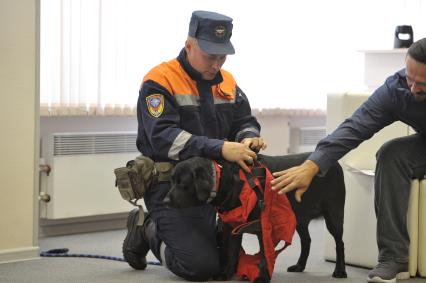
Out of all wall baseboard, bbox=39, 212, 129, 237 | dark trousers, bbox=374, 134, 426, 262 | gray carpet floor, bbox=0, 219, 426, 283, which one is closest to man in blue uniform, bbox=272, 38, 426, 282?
dark trousers, bbox=374, 134, 426, 262

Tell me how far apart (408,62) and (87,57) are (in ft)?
6.02

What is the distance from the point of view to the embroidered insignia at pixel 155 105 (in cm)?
271

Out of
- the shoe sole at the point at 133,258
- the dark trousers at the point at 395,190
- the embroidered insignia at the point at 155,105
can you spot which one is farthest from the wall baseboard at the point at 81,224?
the dark trousers at the point at 395,190

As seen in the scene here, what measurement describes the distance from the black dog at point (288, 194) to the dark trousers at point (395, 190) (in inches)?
6.0

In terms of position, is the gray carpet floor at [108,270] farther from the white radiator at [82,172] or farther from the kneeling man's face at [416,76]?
the kneeling man's face at [416,76]

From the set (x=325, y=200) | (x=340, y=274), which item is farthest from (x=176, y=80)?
(x=340, y=274)

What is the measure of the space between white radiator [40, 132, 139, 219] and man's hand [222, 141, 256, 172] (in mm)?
1452

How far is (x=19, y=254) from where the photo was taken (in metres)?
3.15

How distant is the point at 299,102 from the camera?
15.7ft

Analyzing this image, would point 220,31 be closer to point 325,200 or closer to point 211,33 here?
point 211,33

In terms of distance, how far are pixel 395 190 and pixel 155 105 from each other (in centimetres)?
96

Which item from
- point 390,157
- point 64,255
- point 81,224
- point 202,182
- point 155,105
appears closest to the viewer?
point 202,182

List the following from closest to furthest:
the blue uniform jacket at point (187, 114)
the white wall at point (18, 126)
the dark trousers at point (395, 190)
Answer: the blue uniform jacket at point (187, 114), the dark trousers at point (395, 190), the white wall at point (18, 126)

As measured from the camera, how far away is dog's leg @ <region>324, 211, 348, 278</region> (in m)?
2.86
